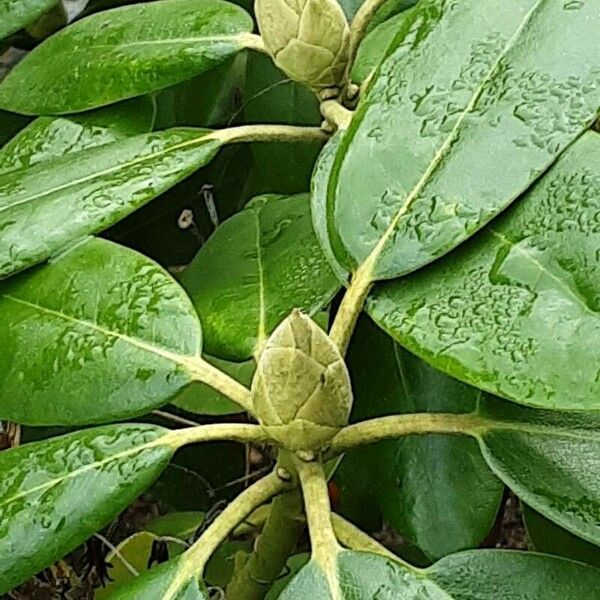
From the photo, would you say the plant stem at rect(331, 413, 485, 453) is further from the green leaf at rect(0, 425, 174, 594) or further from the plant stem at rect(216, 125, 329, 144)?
the plant stem at rect(216, 125, 329, 144)

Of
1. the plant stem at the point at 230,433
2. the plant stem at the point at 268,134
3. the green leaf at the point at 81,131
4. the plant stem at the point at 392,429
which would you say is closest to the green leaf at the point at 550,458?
the plant stem at the point at 392,429

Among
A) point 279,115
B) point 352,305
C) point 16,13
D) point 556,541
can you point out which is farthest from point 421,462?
point 16,13

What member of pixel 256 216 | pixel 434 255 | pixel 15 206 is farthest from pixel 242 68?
pixel 434 255

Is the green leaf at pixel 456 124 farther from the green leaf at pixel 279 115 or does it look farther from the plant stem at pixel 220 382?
the green leaf at pixel 279 115

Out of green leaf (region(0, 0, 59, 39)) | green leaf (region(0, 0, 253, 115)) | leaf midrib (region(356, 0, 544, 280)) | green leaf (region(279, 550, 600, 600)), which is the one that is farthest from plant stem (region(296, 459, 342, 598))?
green leaf (region(0, 0, 59, 39))

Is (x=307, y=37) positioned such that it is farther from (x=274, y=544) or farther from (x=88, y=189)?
(x=274, y=544)
